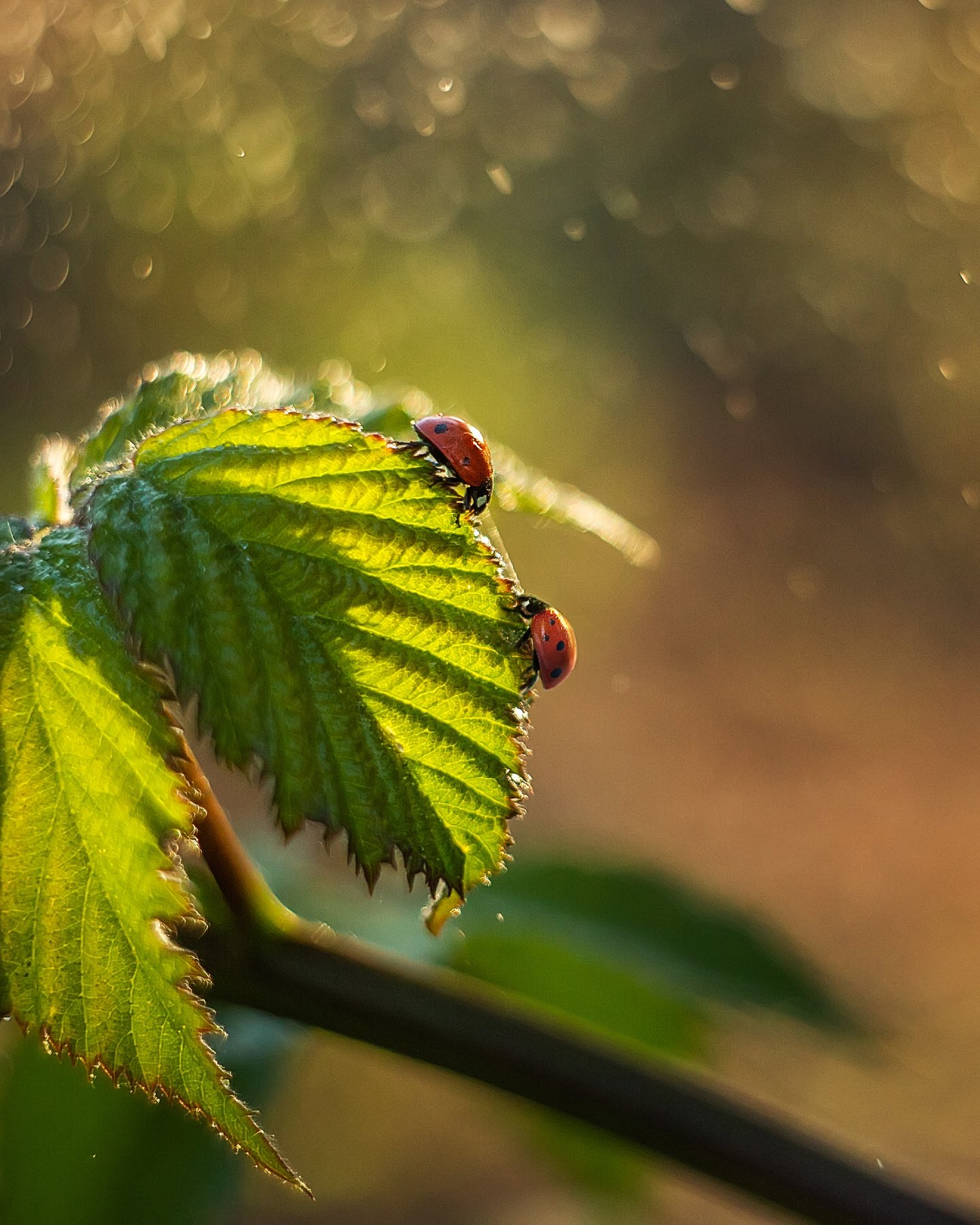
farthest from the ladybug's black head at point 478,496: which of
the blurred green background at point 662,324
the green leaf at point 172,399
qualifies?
the blurred green background at point 662,324

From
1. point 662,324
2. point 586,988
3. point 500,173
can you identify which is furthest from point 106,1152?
point 662,324

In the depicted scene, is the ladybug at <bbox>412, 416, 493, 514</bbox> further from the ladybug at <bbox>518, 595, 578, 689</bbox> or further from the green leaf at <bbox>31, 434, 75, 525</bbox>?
the green leaf at <bbox>31, 434, 75, 525</bbox>

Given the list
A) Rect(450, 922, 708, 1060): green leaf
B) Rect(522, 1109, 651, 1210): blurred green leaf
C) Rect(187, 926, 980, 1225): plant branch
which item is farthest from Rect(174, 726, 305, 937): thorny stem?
Rect(522, 1109, 651, 1210): blurred green leaf

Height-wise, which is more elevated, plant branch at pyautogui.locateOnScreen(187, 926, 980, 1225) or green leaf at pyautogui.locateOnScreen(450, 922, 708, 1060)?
green leaf at pyautogui.locateOnScreen(450, 922, 708, 1060)

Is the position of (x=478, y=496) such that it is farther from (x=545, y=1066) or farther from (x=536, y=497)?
(x=545, y=1066)

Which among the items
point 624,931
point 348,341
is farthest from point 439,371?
point 624,931

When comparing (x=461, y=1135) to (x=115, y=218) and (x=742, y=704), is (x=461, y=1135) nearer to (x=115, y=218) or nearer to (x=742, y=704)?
(x=742, y=704)
